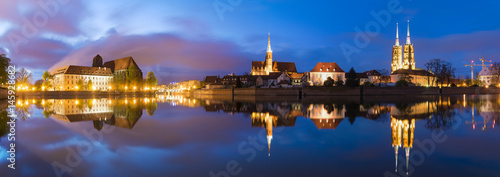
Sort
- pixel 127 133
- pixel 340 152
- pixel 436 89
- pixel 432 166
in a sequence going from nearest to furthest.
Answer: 1. pixel 432 166
2. pixel 340 152
3. pixel 127 133
4. pixel 436 89

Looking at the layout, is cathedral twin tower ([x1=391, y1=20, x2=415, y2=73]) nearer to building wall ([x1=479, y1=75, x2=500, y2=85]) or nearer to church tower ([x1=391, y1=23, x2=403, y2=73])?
church tower ([x1=391, y1=23, x2=403, y2=73])

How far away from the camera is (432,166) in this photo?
6.53 meters

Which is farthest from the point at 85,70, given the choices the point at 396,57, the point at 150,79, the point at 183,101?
the point at 396,57

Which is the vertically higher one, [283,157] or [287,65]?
[287,65]

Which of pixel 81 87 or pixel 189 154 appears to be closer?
pixel 189 154

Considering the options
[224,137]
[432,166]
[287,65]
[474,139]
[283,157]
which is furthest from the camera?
[287,65]

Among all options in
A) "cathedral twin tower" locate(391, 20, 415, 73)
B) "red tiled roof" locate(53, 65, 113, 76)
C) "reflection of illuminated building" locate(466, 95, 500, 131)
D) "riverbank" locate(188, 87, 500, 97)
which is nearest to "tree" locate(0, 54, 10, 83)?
"riverbank" locate(188, 87, 500, 97)

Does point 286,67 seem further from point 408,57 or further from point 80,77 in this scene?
point 80,77

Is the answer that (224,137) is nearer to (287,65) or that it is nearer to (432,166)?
(432,166)

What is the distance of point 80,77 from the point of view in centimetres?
10150

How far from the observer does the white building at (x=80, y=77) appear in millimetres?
Result: 98125

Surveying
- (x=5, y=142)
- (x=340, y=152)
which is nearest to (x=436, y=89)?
(x=340, y=152)

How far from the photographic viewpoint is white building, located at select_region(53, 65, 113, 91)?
98125mm

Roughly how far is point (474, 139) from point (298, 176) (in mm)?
7706
